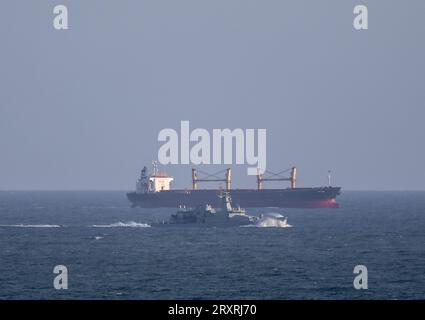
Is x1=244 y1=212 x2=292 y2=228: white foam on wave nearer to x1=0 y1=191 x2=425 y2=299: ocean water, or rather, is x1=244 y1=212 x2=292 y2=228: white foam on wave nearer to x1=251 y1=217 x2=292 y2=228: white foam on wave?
x1=251 y1=217 x2=292 y2=228: white foam on wave

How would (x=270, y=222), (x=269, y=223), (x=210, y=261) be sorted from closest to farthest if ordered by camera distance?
1. (x=210, y=261)
2. (x=269, y=223)
3. (x=270, y=222)

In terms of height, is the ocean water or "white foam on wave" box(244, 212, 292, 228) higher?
"white foam on wave" box(244, 212, 292, 228)

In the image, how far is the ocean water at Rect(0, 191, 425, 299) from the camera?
187 ft

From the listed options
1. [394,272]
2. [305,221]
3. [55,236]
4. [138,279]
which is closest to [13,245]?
[55,236]

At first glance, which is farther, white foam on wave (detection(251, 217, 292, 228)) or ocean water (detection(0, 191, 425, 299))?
white foam on wave (detection(251, 217, 292, 228))

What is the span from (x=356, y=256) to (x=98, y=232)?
4477 centimetres

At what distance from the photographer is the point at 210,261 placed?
77125 millimetres

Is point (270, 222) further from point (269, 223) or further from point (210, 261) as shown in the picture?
point (210, 261)

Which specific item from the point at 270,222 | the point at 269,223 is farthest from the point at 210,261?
the point at 270,222

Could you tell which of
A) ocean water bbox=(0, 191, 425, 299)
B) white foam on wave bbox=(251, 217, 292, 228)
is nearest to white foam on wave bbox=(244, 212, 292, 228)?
white foam on wave bbox=(251, 217, 292, 228)

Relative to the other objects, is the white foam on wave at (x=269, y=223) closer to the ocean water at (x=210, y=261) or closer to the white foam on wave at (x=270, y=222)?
the white foam on wave at (x=270, y=222)

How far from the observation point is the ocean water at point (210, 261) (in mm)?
57062

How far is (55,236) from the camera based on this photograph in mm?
108312

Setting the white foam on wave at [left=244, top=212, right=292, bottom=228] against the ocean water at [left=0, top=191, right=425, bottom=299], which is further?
the white foam on wave at [left=244, top=212, right=292, bottom=228]
